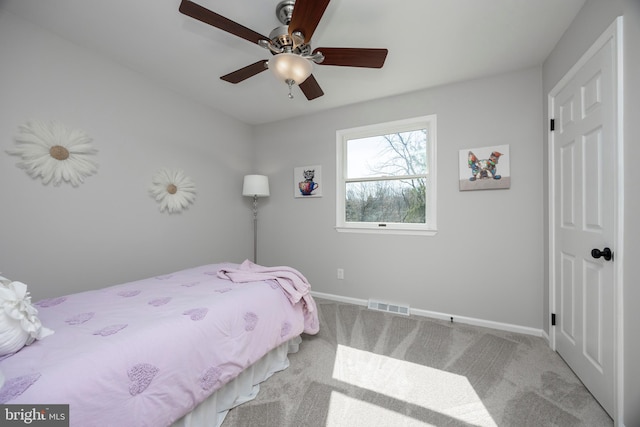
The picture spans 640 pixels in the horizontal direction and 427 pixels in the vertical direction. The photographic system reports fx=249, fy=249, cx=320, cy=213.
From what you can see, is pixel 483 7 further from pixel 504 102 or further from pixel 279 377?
pixel 279 377

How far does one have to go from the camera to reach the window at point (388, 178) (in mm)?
2795

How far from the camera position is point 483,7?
5.47 ft

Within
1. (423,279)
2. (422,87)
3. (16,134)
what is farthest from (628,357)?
(16,134)

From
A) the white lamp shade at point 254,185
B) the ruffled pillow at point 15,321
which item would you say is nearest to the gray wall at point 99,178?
the white lamp shade at point 254,185

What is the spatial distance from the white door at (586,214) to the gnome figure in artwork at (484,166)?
1.37 ft

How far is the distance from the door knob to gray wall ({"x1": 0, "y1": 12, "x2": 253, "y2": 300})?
3513 millimetres

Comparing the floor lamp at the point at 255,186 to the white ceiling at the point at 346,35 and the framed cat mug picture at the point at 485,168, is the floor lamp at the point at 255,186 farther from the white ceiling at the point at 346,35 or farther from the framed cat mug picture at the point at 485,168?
the framed cat mug picture at the point at 485,168

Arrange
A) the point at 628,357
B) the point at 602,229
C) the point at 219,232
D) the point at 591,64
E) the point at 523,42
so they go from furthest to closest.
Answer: the point at 219,232, the point at 523,42, the point at 591,64, the point at 602,229, the point at 628,357

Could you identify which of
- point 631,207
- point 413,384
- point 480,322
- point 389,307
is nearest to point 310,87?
point 631,207

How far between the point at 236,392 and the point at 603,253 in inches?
89.9

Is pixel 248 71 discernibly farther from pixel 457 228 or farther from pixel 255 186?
pixel 457 228

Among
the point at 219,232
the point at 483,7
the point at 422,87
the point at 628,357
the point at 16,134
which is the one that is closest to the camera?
the point at 628,357

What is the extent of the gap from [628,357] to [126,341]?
7.89 ft

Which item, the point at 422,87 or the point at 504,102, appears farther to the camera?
the point at 422,87
